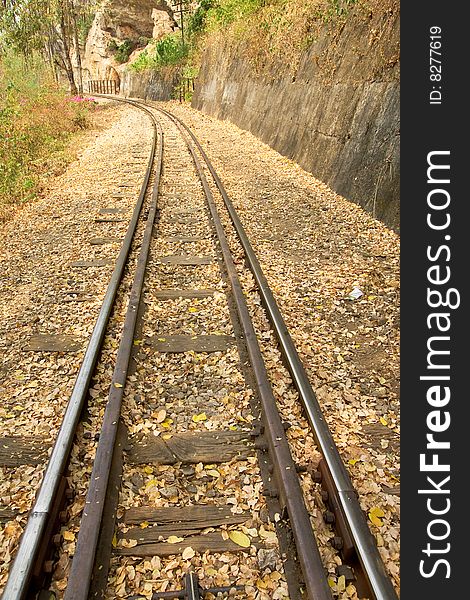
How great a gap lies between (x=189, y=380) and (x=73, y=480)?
1.32m

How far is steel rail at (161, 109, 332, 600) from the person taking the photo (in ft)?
7.94

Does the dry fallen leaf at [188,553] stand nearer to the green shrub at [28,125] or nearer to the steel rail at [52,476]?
the steel rail at [52,476]

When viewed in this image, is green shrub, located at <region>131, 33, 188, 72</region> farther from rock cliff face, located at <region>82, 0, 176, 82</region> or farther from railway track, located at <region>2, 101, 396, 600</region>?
railway track, located at <region>2, 101, 396, 600</region>

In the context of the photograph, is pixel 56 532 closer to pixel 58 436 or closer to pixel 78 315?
pixel 58 436

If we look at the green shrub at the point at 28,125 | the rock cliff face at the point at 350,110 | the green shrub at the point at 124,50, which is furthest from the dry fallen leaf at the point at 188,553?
the green shrub at the point at 124,50

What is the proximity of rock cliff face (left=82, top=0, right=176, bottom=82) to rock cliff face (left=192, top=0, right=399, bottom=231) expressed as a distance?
1592 inches

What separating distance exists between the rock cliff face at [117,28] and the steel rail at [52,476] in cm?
5069

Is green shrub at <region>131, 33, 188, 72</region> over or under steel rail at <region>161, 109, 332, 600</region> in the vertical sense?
over

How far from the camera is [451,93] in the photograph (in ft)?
14.3

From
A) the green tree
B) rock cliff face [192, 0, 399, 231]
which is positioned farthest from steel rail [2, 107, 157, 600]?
the green tree

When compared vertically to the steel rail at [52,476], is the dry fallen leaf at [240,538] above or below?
below

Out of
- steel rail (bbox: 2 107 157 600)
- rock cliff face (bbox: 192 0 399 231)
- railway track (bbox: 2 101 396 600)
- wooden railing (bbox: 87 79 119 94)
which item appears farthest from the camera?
wooden railing (bbox: 87 79 119 94)

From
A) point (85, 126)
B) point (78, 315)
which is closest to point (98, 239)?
point (78, 315)

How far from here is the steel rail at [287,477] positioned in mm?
2420
